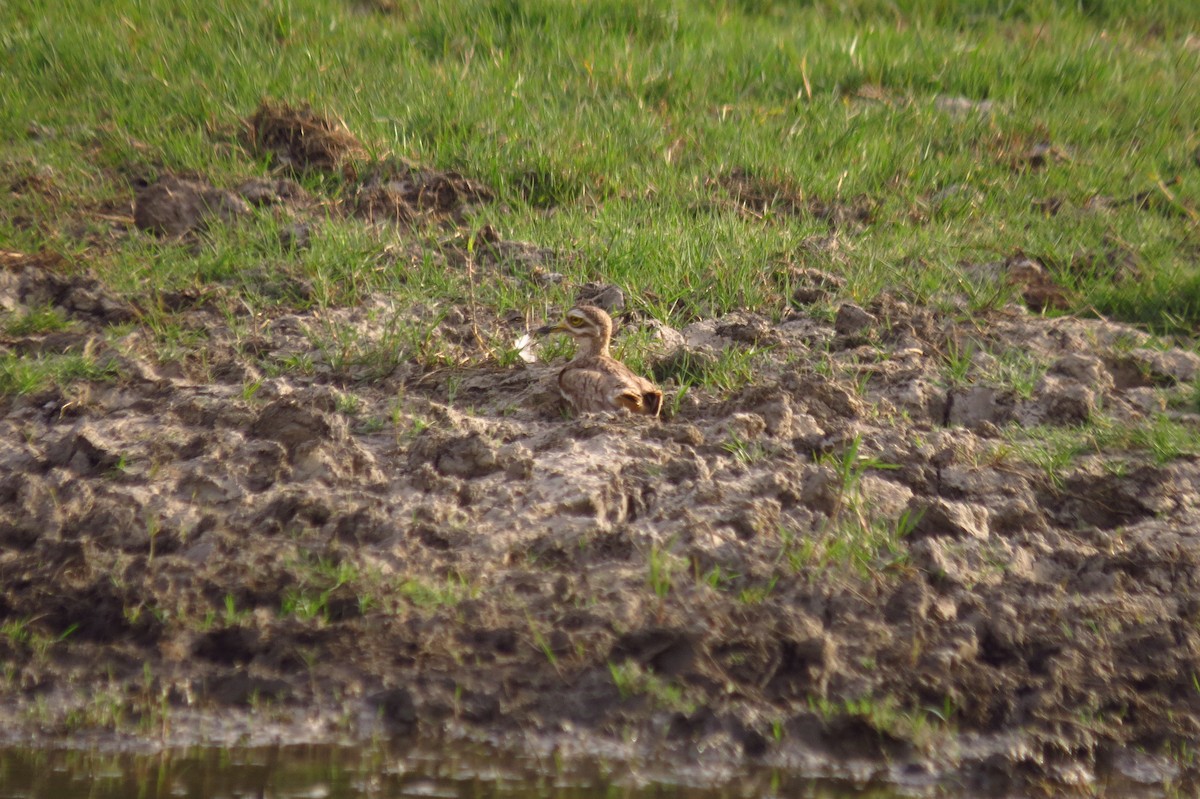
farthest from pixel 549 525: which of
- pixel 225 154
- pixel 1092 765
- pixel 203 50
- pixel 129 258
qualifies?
pixel 203 50

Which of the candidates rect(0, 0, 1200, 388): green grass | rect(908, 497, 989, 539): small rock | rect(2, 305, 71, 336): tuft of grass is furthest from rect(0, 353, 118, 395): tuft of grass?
rect(908, 497, 989, 539): small rock

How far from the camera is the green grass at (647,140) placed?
6605 mm

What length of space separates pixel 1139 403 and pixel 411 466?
118 inches

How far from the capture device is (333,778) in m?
3.86

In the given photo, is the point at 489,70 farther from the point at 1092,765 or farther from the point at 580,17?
the point at 1092,765

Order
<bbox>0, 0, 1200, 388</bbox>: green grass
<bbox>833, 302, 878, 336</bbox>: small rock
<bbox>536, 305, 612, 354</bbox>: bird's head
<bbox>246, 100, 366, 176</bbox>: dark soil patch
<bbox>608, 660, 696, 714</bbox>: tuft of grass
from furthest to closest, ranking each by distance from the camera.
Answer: <bbox>246, 100, 366, 176</bbox>: dark soil patch → <bbox>0, 0, 1200, 388</bbox>: green grass → <bbox>833, 302, 878, 336</bbox>: small rock → <bbox>536, 305, 612, 354</bbox>: bird's head → <bbox>608, 660, 696, 714</bbox>: tuft of grass

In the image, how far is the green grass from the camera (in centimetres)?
661

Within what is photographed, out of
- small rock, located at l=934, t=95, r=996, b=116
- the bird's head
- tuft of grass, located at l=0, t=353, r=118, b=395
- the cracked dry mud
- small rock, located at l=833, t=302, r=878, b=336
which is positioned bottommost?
small rock, located at l=934, t=95, r=996, b=116

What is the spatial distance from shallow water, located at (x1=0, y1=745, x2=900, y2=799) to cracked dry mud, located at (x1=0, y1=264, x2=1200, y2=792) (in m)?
0.09

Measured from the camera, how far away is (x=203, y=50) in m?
8.51

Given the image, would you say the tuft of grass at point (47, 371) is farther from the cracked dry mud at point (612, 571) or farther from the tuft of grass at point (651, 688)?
the tuft of grass at point (651, 688)

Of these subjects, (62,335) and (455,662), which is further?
(62,335)

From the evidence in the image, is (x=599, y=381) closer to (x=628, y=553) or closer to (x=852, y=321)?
(x=628, y=553)

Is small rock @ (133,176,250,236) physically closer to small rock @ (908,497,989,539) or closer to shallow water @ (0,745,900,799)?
shallow water @ (0,745,900,799)
